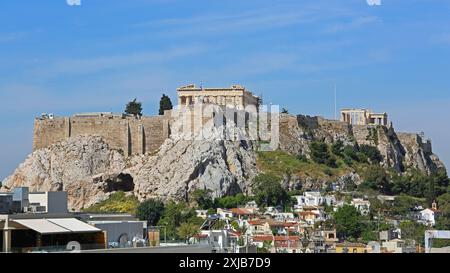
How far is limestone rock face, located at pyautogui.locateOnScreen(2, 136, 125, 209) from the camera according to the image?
27.7 metres

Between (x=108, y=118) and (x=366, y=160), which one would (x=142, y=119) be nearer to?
(x=108, y=118)

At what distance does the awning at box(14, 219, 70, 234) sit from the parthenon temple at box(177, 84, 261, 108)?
71.2 feet

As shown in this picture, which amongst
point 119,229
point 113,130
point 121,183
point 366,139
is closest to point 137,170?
point 121,183

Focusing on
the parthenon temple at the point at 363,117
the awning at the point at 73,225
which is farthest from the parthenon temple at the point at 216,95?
the awning at the point at 73,225

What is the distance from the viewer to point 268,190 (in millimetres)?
27062

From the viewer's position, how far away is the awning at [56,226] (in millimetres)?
6551

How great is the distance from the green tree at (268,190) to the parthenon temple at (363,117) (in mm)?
8259

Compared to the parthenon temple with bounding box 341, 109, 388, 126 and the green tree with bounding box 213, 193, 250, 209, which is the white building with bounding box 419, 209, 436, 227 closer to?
the green tree with bounding box 213, 193, 250, 209

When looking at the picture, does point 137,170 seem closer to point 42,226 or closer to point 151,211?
point 151,211

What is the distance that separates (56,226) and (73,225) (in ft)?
1.49

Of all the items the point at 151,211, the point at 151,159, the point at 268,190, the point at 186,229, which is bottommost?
the point at 186,229
